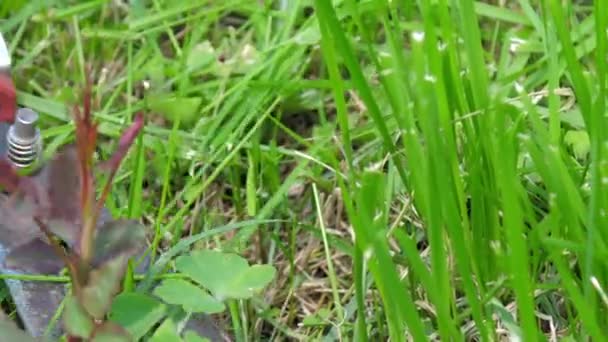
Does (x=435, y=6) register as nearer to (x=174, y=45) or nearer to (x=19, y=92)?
(x=174, y=45)

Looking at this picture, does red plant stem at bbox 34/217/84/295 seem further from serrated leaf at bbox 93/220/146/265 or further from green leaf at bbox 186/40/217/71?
green leaf at bbox 186/40/217/71

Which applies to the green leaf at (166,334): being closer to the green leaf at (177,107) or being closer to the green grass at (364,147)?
the green grass at (364,147)

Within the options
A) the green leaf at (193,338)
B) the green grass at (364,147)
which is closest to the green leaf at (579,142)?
the green grass at (364,147)

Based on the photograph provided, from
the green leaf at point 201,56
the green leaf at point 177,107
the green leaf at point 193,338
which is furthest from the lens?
the green leaf at point 201,56

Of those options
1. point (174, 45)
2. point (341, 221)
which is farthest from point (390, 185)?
point (174, 45)

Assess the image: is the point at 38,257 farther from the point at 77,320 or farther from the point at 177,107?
the point at 177,107

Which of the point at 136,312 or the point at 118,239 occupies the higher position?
the point at 118,239

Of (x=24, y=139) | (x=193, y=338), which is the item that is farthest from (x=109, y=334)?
(x=24, y=139)
